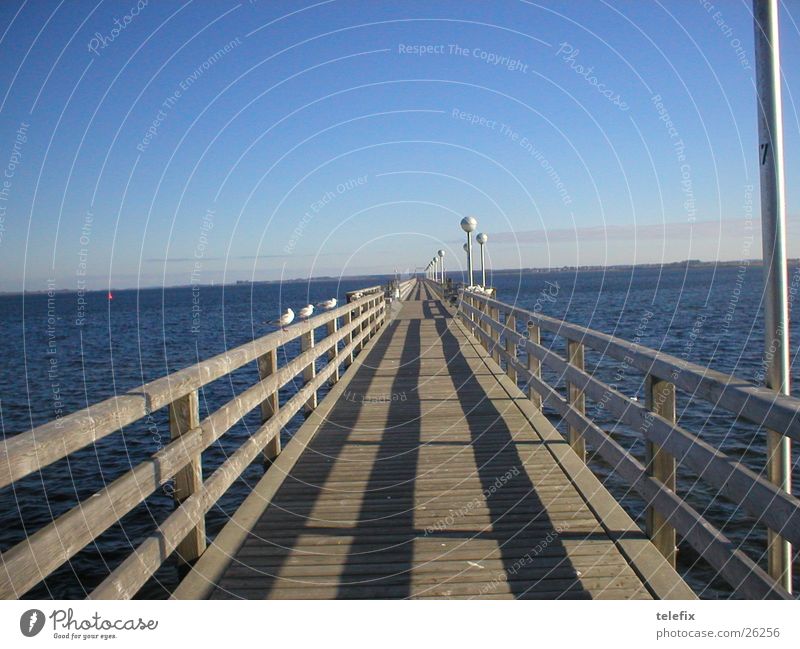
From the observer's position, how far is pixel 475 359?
1191 cm

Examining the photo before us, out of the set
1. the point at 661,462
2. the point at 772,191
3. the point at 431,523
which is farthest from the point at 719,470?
the point at 431,523

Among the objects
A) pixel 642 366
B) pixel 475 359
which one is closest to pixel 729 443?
pixel 475 359

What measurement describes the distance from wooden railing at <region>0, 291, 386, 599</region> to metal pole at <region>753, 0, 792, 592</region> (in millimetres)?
2637

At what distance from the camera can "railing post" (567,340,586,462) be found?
203 inches

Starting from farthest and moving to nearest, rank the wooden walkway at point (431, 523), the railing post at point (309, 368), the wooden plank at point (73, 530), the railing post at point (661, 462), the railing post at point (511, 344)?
1. the railing post at point (511, 344)
2. the railing post at point (309, 368)
3. the railing post at point (661, 462)
4. the wooden walkway at point (431, 523)
5. the wooden plank at point (73, 530)

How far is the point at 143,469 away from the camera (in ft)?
9.43

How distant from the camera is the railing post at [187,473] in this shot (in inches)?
138

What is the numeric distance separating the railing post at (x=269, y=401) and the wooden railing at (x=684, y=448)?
223 cm

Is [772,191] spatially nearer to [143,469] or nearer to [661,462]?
[661,462]

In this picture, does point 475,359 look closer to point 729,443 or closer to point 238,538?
point 729,443

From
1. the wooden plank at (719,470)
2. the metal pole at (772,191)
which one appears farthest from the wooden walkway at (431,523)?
the metal pole at (772,191)

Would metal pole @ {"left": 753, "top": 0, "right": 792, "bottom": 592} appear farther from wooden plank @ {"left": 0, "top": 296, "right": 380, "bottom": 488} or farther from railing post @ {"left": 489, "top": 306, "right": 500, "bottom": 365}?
railing post @ {"left": 489, "top": 306, "right": 500, "bottom": 365}

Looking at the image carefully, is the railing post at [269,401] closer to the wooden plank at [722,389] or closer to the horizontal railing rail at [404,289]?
the wooden plank at [722,389]
